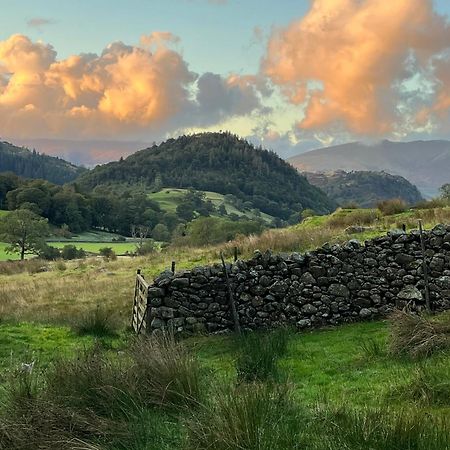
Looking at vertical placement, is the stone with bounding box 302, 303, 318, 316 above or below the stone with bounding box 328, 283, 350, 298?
below

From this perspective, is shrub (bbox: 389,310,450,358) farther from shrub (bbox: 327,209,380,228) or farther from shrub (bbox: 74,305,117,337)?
shrub (bbox: 327,209,380,228)

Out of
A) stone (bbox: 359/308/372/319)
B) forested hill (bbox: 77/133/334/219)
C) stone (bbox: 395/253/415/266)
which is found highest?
forested hill (bbox: 77/133/334/219)

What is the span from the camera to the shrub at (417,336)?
20.9 feet

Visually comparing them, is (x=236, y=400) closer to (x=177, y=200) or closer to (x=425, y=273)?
(x=425, y=273)

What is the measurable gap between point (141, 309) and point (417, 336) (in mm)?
6102

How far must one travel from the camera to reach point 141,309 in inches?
430

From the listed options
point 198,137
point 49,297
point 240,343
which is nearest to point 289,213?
point 198,137

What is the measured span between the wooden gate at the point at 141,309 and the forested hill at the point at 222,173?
384 feet

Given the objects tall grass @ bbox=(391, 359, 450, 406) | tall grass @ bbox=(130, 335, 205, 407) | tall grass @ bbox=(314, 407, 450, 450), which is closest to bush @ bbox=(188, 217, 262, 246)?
tall grass @ bbox=(391, 359, 450, 406)

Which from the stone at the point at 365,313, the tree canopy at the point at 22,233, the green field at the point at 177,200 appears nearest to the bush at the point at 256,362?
the stone at the point at 365,313

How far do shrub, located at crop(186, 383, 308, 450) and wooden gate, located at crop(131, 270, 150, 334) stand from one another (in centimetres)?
628

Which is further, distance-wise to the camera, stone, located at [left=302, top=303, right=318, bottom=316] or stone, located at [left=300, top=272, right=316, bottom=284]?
stone, located at [left=300, top=272, right=316, bottom=284]

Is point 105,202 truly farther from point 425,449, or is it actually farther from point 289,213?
point 425,449

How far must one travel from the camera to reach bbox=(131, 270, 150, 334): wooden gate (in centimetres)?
1016
